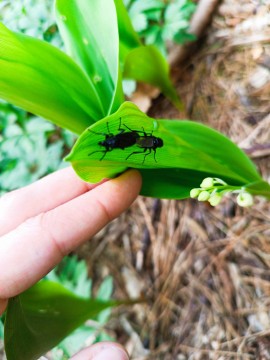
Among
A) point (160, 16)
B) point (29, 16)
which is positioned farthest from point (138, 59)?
point (29, 16)

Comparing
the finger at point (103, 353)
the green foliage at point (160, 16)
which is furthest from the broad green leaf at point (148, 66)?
the finger at point (103, 353)

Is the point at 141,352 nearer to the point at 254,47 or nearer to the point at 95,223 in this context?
the point at 95,223

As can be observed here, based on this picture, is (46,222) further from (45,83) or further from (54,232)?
(45,83)

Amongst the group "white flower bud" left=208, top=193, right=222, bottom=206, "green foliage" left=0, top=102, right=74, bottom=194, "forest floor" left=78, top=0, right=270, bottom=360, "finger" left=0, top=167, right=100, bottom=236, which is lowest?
"forest floor" left=78, top=0, right=270, bottom=360

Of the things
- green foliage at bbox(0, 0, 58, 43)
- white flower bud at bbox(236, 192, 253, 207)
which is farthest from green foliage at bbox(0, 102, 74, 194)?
white flower bud at bbox(236, 192, 253, 207)

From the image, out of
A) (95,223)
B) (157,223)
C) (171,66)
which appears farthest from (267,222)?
(171,66)

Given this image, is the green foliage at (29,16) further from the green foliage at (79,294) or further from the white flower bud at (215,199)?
the white flower bud at (215,199)

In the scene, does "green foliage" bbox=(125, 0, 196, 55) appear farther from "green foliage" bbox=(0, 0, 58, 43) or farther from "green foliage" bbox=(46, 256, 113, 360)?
"green foliage" bbox=(46, 256, 113, 360)
